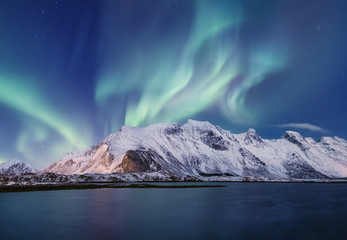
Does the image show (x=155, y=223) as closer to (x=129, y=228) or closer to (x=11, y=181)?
(x=129, y=228)

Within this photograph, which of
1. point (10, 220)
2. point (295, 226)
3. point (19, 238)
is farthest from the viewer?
point (10, 220)

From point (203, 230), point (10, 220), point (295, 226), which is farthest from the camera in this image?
point (10, 220)

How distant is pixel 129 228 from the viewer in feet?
113

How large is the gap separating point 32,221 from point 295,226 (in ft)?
118

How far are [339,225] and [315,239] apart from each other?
37.8 ft

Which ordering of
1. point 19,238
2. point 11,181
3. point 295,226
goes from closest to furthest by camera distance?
1. point 19,238
2. point 295,226
3. point 11,181

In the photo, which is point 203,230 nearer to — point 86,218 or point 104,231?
point 104,231

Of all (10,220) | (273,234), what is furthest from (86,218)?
(273,234)

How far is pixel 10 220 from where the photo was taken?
3991cm

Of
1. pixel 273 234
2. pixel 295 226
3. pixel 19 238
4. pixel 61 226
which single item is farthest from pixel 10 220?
pixel 295 226

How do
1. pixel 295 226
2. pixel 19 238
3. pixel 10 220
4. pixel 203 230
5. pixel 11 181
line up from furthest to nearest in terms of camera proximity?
pixel 11 181 < pixel 10 220 < pixel 295 226 < pixel 203 230 < pixel 19 238

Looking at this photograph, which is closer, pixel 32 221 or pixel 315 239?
pixel 315 239

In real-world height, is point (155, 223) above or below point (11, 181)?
below

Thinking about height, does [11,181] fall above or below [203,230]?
above
